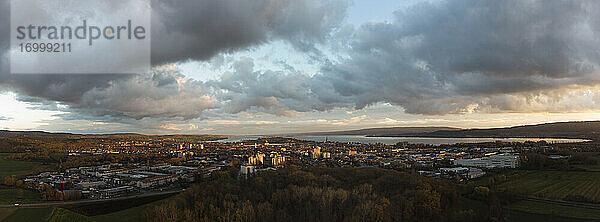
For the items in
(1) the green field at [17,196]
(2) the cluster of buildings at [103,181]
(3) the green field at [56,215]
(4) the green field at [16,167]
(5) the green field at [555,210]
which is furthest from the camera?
(4) the green field at [16,167]

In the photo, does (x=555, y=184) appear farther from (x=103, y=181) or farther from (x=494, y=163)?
(x=103, y=181)

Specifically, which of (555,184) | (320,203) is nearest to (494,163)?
(555,184)

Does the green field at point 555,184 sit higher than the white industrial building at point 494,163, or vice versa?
the white industrial building at point 494,163

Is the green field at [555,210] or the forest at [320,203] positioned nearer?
the forest at [320,203]

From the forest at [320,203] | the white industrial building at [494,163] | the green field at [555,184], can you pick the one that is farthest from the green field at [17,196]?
the white industrial building at [494,163]

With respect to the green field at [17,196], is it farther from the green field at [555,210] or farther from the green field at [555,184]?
the green field at [555,184]

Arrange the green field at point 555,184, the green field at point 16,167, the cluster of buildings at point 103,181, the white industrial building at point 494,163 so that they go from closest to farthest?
1. the green field at point 555,184
2. the cluster of buildings at point 103,181
3. the white industrial building at point 494,163
4. the green field at point 16,167

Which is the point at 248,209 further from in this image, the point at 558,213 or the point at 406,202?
the point at 558,213

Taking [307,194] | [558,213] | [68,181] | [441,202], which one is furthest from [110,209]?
[558,213]

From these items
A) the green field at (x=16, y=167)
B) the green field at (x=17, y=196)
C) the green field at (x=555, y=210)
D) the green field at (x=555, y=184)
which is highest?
the green field at (x=16, y=167)
